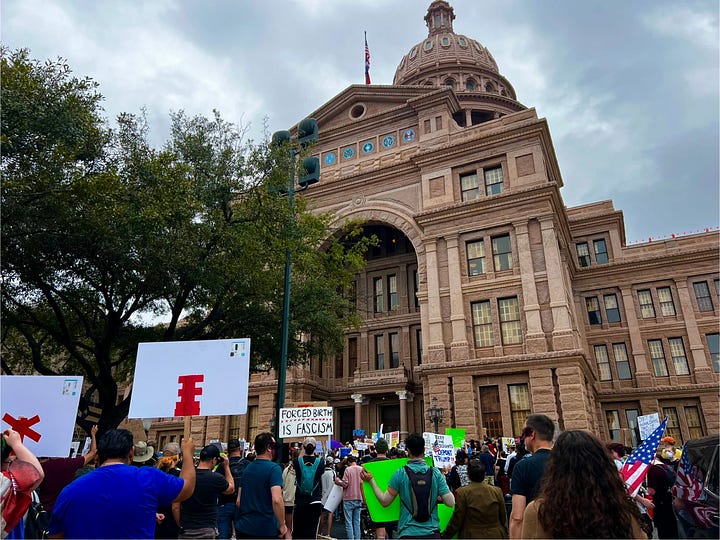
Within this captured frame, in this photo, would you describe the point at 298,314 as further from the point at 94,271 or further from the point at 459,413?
the point at 459,413

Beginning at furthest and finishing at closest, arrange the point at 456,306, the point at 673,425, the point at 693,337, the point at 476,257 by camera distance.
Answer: the point at 693,337
the point at 673,425
the point at 476,257
the point at 456,306

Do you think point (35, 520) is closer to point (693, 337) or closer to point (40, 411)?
point (40, 411)

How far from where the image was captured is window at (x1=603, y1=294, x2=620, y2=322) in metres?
37.5

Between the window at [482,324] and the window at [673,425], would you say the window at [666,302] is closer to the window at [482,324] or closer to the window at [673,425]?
the window at [673,425]

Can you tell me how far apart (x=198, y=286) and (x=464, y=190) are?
18723mm

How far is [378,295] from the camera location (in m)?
37.8

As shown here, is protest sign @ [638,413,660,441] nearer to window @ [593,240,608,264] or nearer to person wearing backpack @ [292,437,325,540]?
person wearing backpack @ [292,437,325,540]

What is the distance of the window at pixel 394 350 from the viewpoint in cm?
3533

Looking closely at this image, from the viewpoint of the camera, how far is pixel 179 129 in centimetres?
1720

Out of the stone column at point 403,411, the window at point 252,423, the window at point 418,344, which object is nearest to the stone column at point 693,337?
the window at point 418,344

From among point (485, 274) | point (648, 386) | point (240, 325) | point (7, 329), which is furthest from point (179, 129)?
point (648, 386)

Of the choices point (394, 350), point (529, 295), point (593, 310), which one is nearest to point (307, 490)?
point (529, 295)

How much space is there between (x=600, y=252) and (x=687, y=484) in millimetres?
36019

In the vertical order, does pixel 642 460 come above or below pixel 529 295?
below
